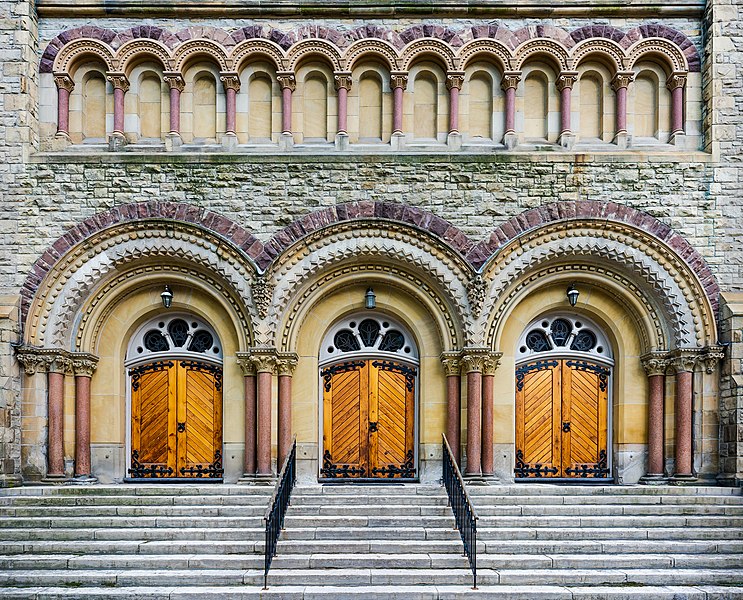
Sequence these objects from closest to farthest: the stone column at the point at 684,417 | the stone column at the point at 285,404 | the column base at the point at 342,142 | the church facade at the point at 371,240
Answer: the stone column at the point at 684,417
the church facade at the point at 371,240
the stone column at the point at 285,404
the column base at the point at 342,142

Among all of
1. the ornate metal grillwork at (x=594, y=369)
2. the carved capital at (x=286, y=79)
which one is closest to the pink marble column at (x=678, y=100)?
the ornate metal grillwork at (x=594, y=369)

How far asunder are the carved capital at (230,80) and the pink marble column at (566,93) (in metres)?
5.29

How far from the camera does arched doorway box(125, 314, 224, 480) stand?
40.3 feet

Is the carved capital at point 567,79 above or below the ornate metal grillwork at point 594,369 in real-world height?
above

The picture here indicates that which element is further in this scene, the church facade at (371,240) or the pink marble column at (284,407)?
the pink marble column at (284,407)

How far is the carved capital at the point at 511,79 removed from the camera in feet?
39.3

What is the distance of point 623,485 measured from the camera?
11852 mm

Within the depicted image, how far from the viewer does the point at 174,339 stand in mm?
12539

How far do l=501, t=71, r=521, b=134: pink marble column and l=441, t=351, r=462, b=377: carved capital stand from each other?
376cm

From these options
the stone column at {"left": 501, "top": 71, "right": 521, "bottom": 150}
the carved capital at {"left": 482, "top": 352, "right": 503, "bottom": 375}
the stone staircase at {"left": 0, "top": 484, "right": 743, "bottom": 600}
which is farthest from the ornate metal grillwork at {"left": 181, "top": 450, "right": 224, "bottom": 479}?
the stone column at {"left": 501, "top": 71, "right": 521, "bottom": 150}

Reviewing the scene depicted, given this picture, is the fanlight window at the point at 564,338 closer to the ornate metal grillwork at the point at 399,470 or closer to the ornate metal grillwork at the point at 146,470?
the ornate metal grillwork at the point at 399,470

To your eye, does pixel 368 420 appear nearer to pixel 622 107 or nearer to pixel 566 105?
pixel 566 105

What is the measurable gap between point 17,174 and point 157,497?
5.66 metres

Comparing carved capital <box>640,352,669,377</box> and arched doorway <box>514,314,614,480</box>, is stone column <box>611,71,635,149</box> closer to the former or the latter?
arched doorway <box>514,314,614,480</box>
